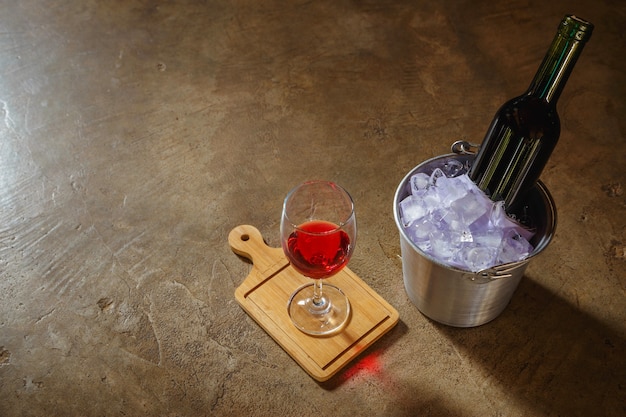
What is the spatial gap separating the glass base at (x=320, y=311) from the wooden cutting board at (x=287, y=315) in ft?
0.05

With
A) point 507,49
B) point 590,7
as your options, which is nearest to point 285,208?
→ point 507,49

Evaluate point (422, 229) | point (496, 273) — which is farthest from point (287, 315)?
point (496, 273)

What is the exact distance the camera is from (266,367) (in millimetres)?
1594

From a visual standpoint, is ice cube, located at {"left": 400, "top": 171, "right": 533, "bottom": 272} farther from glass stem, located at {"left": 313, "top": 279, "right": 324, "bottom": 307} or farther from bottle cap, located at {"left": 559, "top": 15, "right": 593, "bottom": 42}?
bottle cap, located at {"left": 559, "top": 15, "right": 593, "bottom": 42}

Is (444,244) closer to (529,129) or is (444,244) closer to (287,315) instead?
(529,129)

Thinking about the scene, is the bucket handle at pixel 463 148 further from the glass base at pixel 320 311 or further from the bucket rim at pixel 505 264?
the glass base at pixel 320 311

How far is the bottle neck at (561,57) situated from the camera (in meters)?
1.30

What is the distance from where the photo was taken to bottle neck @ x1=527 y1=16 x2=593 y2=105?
4.26 ft

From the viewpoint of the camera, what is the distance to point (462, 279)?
1480 millimetres

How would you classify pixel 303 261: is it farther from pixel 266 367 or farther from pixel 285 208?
pixel 266 367

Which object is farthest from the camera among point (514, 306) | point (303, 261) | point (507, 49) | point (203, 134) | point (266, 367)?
point (507, 49)

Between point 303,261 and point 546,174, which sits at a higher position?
point 303,261

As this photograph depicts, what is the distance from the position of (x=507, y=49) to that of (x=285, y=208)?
145cm

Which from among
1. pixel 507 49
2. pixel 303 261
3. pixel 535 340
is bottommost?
pixel 535 340
